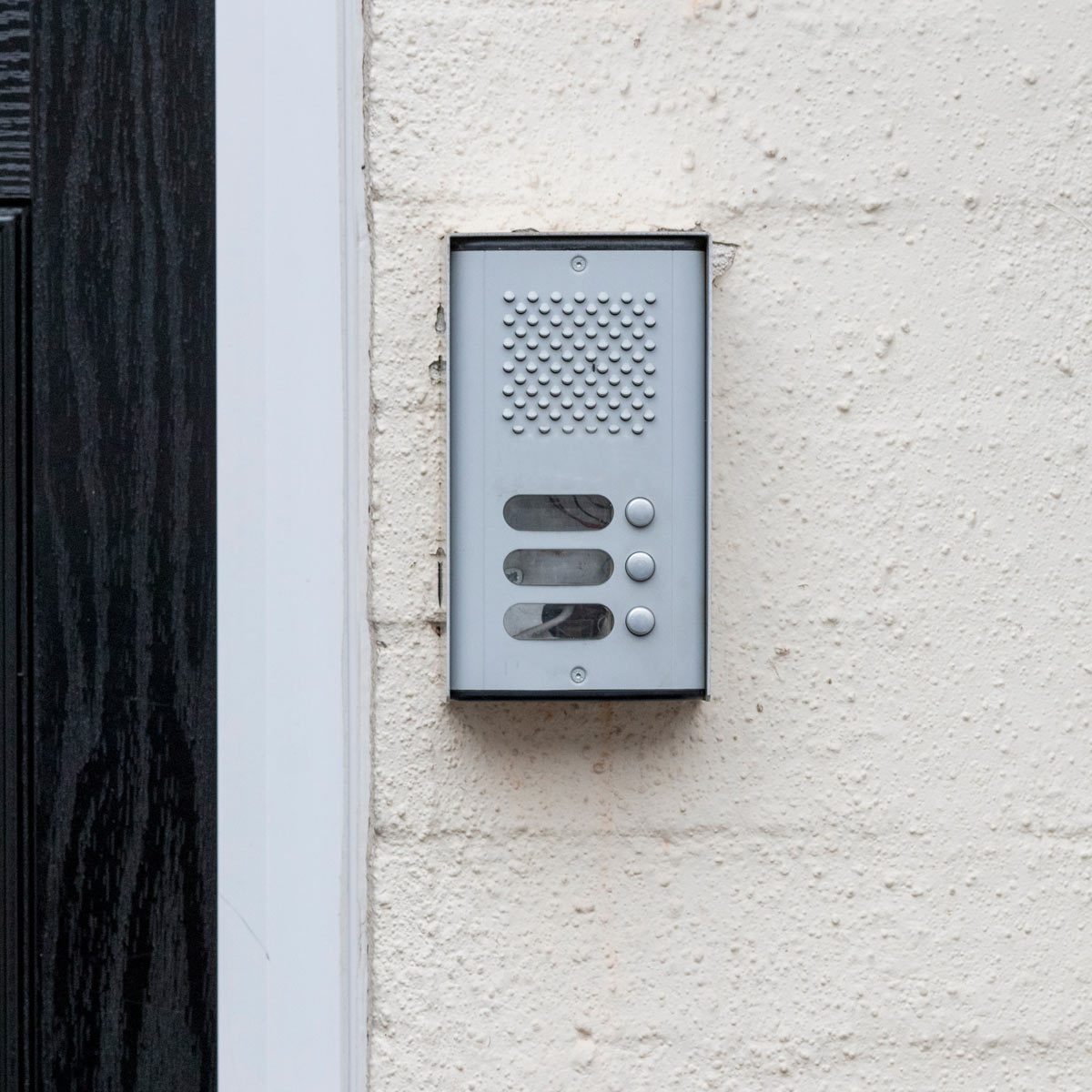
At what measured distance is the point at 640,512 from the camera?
54 cm

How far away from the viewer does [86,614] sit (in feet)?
2.06

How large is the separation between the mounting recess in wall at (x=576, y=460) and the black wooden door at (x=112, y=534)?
223 millimetres

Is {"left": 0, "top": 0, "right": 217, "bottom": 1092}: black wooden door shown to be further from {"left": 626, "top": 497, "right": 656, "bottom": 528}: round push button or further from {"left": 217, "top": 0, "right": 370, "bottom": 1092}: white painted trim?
{"left": 626, "top": 497, "right": 656, "bottom": 528}: round push button

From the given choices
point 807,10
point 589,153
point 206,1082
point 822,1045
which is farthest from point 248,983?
point 807,10

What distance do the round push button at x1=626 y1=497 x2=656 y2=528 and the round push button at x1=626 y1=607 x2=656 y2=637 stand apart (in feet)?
0.18

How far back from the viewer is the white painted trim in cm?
58

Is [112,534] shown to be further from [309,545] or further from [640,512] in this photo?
[640,512]

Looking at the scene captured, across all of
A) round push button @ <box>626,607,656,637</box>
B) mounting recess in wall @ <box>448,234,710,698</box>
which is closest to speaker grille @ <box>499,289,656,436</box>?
mounting recess in wall @ <box>448,234,710,698</box>

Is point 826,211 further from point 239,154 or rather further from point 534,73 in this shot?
point 239,154

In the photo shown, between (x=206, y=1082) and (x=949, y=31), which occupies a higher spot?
(x=949, y=31)

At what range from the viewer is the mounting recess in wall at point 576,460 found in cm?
54

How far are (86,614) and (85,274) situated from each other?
0.26m

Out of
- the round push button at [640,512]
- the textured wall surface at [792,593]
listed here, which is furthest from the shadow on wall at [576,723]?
the round push button at [640,512]

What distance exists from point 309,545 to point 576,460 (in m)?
0.20
